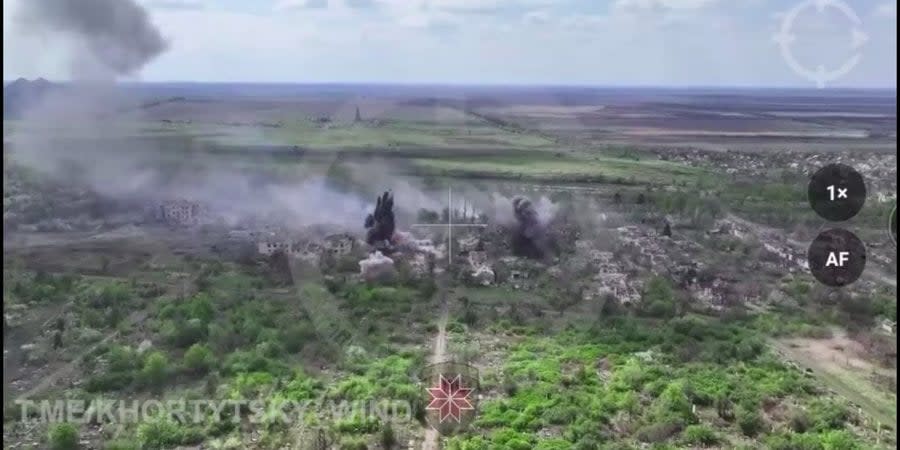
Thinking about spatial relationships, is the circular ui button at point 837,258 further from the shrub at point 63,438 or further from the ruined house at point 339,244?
the shrub at point 63,438

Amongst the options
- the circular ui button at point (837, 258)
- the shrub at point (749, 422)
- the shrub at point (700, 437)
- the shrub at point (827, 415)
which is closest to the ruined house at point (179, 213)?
the shrub at point (700, 437)

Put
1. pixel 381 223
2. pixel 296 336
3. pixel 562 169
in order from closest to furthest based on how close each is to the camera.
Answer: pixel 296 336, pixel 381 223, pixel 562 169

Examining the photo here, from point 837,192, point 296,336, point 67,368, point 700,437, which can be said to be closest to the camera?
point 700,437

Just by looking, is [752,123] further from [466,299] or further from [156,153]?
[156,153]

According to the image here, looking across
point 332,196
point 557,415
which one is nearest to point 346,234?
point 332,196

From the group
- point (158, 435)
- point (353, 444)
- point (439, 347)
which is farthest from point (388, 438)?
point (158, 435)

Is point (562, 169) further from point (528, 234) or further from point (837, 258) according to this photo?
point (837, 258)

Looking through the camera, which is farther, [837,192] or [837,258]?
[837,192]

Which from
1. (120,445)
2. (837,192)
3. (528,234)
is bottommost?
(120,445)
